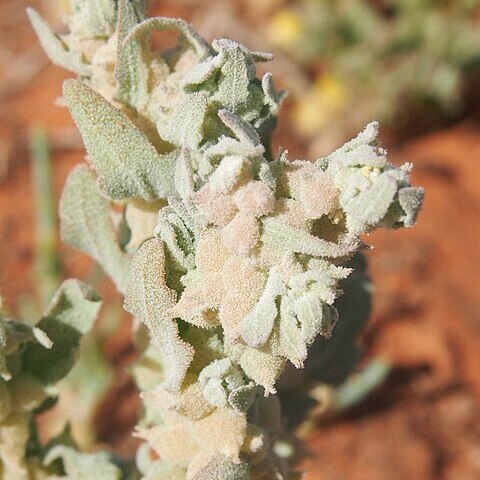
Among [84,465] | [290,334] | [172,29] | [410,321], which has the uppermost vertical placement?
[172,29]

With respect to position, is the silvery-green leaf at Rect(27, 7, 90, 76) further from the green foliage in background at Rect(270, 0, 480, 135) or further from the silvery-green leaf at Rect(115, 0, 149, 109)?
the green foliage in background at Rect(270, 0, 480, 135)

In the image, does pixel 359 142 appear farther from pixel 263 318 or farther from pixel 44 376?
pixel 44 376

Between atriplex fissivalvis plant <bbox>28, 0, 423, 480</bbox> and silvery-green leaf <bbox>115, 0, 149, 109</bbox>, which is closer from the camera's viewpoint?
atriplex fissivalvis plant <bbox>28, 0, 423, 480</bbox>

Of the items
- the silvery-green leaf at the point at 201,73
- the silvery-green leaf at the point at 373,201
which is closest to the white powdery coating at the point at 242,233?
the silvery-green leaf at the point at 373,201

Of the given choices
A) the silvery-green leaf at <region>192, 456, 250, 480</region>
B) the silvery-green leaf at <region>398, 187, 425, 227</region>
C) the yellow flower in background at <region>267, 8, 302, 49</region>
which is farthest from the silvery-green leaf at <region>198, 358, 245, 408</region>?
the yellow flower in background at <region>267, 8, 302, 49</region>

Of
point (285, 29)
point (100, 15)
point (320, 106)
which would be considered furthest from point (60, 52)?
point (285, 29)

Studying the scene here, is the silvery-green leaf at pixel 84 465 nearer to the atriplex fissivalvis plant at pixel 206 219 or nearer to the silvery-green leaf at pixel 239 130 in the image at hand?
the atriplex fissivalvis plant at pixel 206 219
